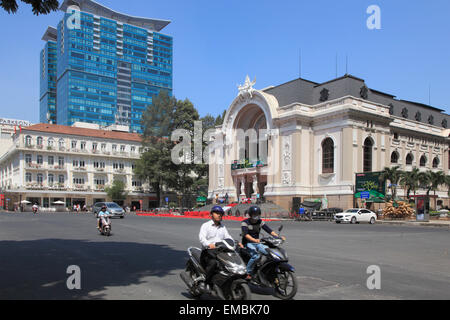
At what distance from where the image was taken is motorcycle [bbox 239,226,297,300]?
6.68 meters

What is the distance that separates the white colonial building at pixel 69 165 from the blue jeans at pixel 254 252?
214ft

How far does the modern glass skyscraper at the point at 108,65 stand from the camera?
124625 millimetres

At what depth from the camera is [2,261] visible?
34.1ft

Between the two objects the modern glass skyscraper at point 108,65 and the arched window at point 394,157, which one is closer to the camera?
the arched window at point 394,157

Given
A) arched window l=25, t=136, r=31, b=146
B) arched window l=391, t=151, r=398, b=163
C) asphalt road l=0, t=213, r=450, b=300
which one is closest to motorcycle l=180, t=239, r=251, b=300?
asphalt road l=0, t=213, r=450, b=300

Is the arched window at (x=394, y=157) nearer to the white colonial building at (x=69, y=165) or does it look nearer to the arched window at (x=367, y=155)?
the arched window at (x=367, y=155)

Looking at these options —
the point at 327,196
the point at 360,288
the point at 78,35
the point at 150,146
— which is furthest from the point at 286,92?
the point at 78,35

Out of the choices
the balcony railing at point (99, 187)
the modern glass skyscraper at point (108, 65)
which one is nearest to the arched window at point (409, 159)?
the balcony railing at point (99, 187)

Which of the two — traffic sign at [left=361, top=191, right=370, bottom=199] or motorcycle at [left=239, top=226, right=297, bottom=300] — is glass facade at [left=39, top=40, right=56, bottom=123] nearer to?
traffic sign at [left=361, top=191, right=370, bottom=199]

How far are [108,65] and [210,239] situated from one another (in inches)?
5395

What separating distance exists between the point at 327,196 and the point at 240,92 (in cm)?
1905

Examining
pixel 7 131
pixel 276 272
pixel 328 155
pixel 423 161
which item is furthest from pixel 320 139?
pixel 7 131

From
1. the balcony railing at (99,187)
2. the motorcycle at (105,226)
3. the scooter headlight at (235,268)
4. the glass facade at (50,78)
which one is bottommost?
the balcony railing at (99,187)
